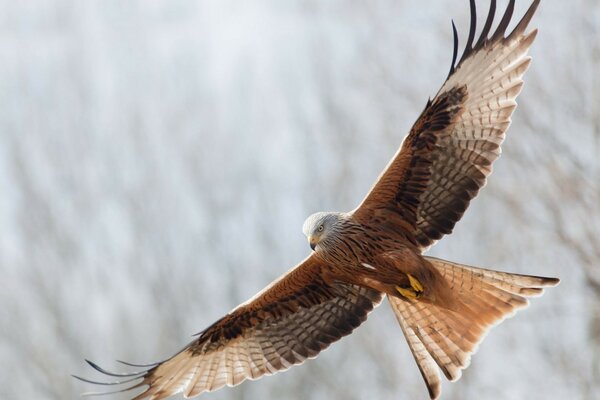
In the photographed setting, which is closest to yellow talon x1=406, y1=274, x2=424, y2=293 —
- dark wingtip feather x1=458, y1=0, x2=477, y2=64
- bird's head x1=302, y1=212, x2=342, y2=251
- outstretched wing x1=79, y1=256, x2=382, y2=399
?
bird's head x1=302, y1=212, x2=342, y2=251

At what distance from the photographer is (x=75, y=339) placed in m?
22.0

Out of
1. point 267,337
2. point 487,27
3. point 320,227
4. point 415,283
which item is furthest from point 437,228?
point 267,337

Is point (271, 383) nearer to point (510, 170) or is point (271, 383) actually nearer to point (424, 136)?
point (510, 170)

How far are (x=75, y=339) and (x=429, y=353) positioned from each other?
13982mm

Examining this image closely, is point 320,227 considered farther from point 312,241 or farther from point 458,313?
point 458,313

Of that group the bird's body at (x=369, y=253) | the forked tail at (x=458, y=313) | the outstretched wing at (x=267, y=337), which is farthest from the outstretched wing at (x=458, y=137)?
the outstretched wing at (x=267, y=337)

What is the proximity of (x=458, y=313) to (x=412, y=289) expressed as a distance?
0.44 meters

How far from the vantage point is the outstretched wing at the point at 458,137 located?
8.59 meters

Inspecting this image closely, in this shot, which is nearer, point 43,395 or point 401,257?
point 401,257

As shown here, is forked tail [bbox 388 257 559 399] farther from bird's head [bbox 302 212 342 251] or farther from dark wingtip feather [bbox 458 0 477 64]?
dark wingtip feather [bbox 458 0 477 64]

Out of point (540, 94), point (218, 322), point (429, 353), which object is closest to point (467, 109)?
point (429, 353)

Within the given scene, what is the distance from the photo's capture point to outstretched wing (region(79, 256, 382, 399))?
934 cm

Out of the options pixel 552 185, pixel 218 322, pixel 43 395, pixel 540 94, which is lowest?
pixel 218 322

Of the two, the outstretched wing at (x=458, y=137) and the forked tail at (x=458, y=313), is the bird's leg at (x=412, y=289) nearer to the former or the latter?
the forked tail at (x=458, y=313)
